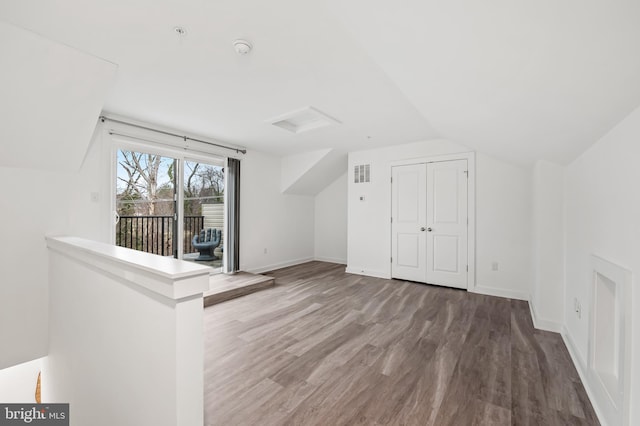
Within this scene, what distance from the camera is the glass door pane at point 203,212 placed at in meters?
4.28

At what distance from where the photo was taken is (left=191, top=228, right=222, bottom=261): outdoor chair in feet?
14.8

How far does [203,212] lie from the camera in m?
4.55

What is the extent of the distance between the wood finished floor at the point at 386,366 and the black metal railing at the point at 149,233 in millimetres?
1435

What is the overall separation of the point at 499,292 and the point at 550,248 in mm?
1318

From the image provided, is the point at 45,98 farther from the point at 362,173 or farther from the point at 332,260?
the point at 332,260

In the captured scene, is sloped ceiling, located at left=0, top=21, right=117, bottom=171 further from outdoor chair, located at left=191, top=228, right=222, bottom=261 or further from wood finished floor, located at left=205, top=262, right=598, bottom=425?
wood finished floor, located at left=205, top=262, right=598, bottom=425

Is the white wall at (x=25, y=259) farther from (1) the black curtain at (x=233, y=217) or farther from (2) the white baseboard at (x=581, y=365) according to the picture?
(2) the white baseboard at (x=581, y=365)

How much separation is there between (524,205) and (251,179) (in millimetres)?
4490

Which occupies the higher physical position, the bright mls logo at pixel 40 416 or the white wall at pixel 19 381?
the bright mls logo at pixel 40 416

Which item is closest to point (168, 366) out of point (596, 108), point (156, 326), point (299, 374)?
point (156, 326)

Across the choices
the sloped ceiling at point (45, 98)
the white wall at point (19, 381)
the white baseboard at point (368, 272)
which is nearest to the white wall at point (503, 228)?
the white baseboard at point (368, 272)

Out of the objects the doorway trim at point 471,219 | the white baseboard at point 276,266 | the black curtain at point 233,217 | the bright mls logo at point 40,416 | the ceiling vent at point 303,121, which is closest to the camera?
the bright mls logo at point 40,416

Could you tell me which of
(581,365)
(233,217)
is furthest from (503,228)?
(233,217)

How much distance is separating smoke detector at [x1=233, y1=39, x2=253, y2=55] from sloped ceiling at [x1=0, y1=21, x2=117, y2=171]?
1.16m
